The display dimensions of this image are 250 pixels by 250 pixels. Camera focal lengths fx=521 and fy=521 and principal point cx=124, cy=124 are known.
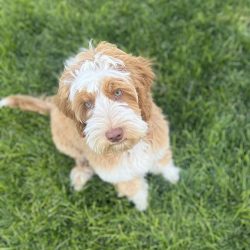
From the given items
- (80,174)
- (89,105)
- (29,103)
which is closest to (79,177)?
(80,174)

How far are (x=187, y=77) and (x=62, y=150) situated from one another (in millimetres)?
1113

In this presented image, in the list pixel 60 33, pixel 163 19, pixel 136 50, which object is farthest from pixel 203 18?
pixel 60 33

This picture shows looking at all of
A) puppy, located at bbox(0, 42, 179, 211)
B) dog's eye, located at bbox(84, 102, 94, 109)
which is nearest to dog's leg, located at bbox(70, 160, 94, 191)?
puppy, located at bbox(0, 42, 179, 211)

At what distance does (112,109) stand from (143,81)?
30 cm

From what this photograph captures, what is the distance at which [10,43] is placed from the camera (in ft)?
14.0

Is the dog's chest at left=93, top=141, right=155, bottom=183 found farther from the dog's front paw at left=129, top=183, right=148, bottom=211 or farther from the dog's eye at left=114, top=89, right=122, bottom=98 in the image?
the dog's eye at left=114, top=89, right=122, bottom=98

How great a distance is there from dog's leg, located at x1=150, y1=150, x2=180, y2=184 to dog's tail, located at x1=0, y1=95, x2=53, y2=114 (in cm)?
86

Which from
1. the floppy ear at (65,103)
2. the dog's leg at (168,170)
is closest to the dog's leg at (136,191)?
the dog's leg at (168,170)

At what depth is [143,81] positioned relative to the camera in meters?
2.76

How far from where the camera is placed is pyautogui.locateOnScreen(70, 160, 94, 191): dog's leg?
364 centimetres

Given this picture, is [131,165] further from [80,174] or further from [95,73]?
[95,73]

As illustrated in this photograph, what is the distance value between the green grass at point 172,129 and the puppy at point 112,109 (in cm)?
49

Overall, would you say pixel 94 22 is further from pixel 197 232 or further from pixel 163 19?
pixel 197 232

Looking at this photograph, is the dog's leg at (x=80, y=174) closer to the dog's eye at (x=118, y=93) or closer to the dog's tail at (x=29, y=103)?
the dog's tail at (x=29, y=103)
